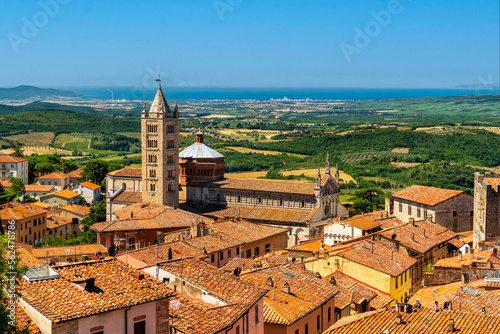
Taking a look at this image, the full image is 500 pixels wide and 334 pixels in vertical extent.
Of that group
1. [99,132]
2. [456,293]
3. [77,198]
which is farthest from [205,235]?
[99,132]

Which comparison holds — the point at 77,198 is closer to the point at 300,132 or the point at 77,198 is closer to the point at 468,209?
the point at 468,209

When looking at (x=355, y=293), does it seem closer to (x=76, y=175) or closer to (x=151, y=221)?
(x=151, y=221)

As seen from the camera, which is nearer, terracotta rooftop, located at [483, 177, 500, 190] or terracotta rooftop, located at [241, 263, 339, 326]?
terracotta rooftop, located at [241, 263, 339, 326]

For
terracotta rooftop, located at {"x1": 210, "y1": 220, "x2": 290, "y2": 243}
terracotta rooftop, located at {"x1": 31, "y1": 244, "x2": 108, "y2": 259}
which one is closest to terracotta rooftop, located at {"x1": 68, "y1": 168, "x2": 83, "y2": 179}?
terracotta rooftop, located at {"x1": 210, "y1": 220, "x2": 290, "y2": 243}

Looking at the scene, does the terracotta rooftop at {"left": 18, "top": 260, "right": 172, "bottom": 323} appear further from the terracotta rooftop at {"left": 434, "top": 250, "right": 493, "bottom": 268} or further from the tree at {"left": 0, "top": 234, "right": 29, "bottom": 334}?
the terracotta rooftop at {"left": 434, "top": 250, "right": 493, "bottom": 268}

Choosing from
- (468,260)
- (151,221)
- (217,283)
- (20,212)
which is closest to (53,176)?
(20,212)

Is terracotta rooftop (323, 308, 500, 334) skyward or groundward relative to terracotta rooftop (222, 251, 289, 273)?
skyward

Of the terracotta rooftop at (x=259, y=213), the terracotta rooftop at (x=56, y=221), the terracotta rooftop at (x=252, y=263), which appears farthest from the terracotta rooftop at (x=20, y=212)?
the terracotta rooftop at (x=252, y=263)
